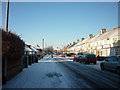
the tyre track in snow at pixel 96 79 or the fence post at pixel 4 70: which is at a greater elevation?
the fence post at pixel 4 70

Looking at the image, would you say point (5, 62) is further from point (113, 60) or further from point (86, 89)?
point (113, 60)

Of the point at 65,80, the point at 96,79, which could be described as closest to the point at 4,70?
the point at 65,80

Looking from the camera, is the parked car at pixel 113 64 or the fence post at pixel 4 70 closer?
the fence post at pixel 4 70

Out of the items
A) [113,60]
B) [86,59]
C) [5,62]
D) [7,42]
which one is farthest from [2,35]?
[86,59]

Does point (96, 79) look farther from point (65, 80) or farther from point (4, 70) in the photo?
point (4, 70)

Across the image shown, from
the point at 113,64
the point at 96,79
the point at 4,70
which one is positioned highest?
the point at 4,70

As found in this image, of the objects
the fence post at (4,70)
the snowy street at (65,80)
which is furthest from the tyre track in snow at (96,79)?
the fence post at (4,70)

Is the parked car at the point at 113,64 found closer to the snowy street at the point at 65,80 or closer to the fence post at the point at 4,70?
the snowy street at the point at 65,80

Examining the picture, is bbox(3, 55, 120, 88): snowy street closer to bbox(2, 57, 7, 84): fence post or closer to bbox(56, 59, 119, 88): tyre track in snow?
bbox(56, 59, 119, 88): tyre track in snow

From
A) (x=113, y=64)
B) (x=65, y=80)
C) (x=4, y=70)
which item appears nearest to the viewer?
(x=4, y=70)

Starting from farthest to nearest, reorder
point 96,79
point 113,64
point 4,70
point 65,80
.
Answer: point 113,64 → point 96,79 → point 65,80 → point 4,70

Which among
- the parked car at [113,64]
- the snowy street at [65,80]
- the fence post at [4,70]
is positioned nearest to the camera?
the snowy street at [65,80]

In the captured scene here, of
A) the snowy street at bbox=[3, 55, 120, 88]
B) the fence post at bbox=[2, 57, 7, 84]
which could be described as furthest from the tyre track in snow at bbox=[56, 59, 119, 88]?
the fence post at bbox=[2, 57, 7, 84]

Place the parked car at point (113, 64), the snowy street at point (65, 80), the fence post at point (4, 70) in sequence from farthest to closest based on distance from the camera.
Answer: the parked car at point (113, 64)
the fence post at point (4, 70)
the snowy street at point (65, 80)
